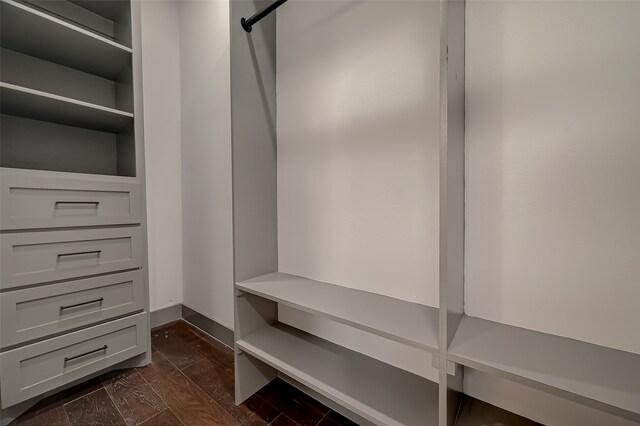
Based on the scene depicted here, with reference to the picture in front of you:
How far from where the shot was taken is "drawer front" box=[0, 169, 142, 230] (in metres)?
0.95

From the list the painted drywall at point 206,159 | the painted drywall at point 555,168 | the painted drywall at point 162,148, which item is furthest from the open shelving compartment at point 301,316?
the painted drywall at point 162,148

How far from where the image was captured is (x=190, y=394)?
112 centimetres

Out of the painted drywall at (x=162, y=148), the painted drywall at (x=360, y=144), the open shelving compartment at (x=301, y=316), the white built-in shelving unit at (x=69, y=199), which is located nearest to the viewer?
the open shelving compartment at (x=301, y=316)

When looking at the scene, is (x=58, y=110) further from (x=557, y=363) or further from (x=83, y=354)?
(x=557, y=363)

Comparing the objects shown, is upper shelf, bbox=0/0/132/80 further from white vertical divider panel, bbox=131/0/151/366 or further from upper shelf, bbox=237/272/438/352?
upper shelf, bbox=237/272/438/352

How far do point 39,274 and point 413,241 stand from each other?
4.77ft

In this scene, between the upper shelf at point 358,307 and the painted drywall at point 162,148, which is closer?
the upper shelf at point 358,307

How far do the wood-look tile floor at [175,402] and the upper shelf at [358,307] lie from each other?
51 centimetres

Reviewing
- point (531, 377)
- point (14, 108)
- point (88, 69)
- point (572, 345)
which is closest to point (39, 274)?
point (14, 108)

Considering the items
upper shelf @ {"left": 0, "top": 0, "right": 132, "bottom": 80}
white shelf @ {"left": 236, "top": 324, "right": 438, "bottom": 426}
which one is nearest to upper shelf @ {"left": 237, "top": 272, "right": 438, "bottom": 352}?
white shelf @ {"left": 236, "top": 324, "right": 438, "bottom": 426}

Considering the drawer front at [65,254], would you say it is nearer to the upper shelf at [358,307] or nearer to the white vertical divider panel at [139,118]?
the white vertical divider panel at [139,118]

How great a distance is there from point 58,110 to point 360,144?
137 cm

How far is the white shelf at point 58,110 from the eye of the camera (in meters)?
1.00

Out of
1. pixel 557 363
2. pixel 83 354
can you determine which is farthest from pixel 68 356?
pixel 557 363
